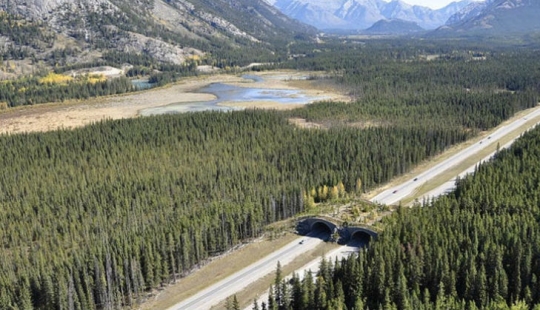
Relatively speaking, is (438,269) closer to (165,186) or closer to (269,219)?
(269,219)

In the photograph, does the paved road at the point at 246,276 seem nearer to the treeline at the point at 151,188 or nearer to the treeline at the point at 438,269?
the treeline at the point at 438,269

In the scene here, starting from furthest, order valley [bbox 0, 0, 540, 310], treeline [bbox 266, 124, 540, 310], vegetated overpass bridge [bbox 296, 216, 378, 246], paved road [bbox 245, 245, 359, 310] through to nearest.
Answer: vegetated overpass bridge [bbox 296, 216, 378, 246] → paved road [bbox 245, 245, 359, 310] → valley [bbox 0, 0, 540, 310] → treeline [bbox 266, 124, 540, 310]

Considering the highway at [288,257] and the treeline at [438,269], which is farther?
the highway at [288,257]

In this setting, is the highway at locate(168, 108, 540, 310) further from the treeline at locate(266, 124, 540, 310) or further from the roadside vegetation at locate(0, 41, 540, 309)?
the treeline at locate(266, 124, 540, 310)

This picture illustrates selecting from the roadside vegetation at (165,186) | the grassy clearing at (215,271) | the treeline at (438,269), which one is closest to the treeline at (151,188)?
the roadside vegetation at (165,186)

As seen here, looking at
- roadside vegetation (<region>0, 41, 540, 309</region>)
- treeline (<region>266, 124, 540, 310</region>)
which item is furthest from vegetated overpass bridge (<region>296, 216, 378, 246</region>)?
roadside vegetation (<region>0, 41, 540, 309</region>)

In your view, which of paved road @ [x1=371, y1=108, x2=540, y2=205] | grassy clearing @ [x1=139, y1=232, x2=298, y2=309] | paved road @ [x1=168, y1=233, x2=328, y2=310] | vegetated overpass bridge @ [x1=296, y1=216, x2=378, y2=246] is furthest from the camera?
paved road @ [x1=371, y1=108, x2=540, y2=205]

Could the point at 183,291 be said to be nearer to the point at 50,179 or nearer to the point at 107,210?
the point at 107,210
